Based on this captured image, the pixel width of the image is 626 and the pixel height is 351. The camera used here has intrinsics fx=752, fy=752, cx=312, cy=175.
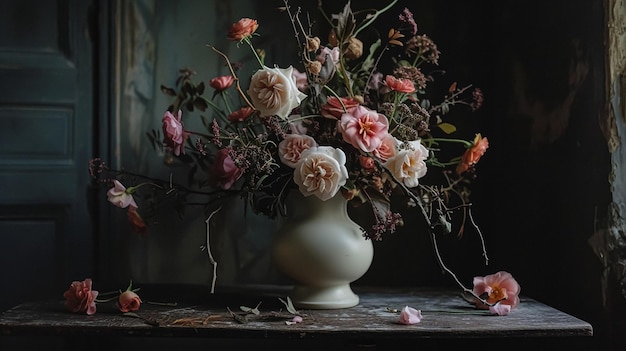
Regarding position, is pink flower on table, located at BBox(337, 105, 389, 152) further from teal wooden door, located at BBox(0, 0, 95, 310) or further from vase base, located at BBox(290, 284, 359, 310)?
teal wooden door, located at BBox(0, 0, 95, 310)

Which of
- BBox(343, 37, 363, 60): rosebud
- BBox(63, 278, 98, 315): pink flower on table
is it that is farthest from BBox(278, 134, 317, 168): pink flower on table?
BBox(63, 278, 98, 315): pink flower on table

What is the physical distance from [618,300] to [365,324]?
0.52m

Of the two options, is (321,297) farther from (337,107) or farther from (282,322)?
(337,107)

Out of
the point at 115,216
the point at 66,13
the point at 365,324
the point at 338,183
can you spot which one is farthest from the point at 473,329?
the point at 66,13

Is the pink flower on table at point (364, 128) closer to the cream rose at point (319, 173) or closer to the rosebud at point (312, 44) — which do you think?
the cream rose at point (319, 173)

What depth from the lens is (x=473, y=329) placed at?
1292 mm

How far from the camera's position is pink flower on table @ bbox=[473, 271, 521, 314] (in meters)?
1.45

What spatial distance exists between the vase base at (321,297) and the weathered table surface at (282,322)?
0.07ft

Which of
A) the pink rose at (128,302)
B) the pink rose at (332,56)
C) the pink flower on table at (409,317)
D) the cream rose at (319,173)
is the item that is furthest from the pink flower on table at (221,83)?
the pink flower on table at (409,317)

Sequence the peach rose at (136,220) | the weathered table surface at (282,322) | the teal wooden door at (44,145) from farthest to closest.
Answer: the teal wooden door at (44,145)
the peach rose at (136,220)
the weathered table surface at (282,322)

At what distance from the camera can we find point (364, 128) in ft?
4.36

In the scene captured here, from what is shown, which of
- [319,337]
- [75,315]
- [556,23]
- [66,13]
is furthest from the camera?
[66,13]

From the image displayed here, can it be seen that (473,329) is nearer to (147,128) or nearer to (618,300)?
(618,300)

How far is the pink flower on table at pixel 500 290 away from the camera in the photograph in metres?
1.45
